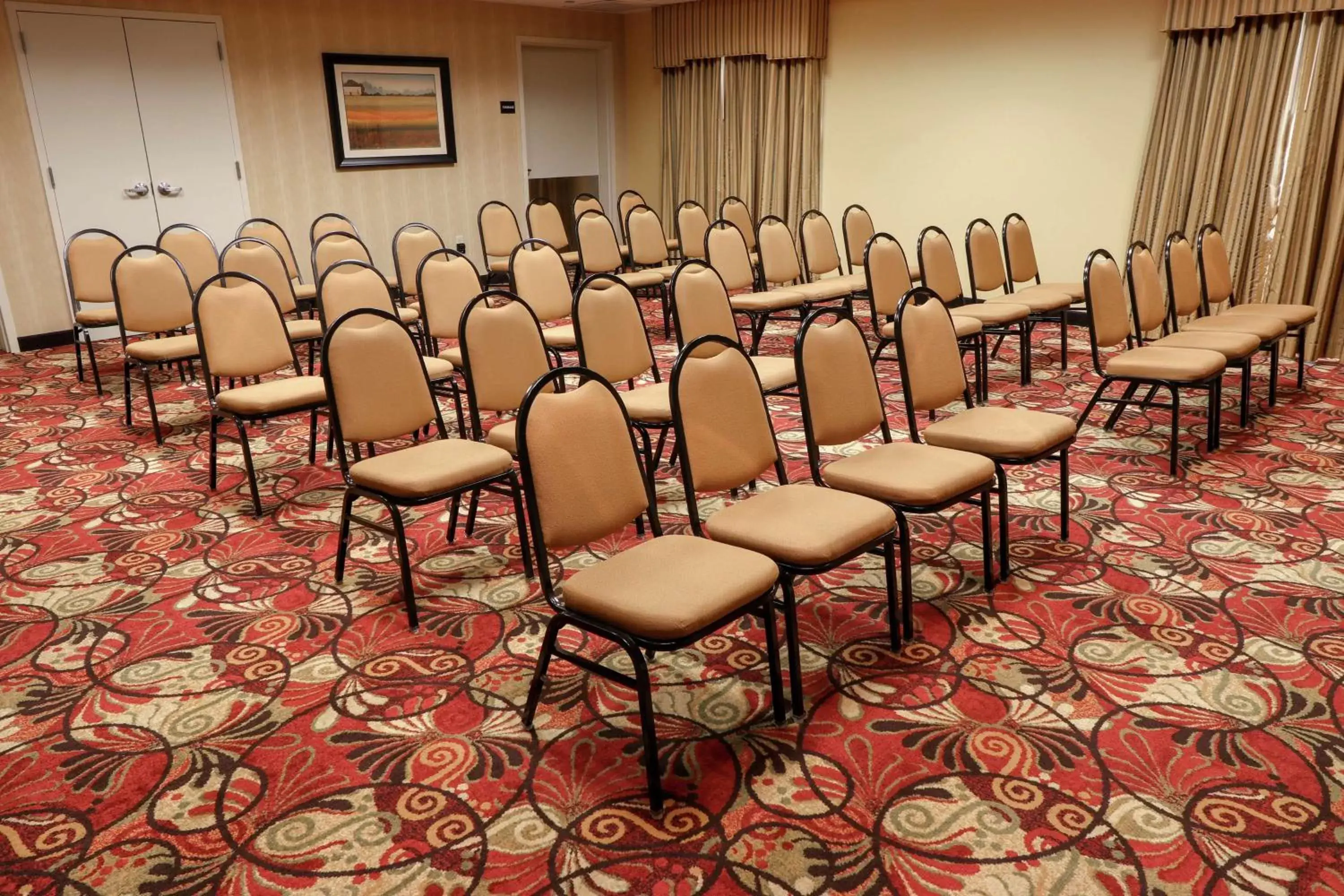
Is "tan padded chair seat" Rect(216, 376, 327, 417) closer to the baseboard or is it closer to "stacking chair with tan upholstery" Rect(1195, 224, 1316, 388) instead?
the baseboard

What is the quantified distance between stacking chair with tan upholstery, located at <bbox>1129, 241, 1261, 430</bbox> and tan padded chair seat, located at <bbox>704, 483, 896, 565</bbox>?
2.83 m

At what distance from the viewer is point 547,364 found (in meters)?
3.80

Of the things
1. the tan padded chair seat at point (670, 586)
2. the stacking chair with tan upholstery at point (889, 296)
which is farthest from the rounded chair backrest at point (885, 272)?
the tan padded chair seat at point (670, 586)

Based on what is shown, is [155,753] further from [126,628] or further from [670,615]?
[670,615]

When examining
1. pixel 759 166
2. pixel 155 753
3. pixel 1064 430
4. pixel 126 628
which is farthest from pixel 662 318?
pixel 155 753

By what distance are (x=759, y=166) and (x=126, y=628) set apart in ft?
26.2

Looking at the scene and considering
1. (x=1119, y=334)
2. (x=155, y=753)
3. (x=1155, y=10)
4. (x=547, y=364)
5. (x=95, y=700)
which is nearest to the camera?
(x=155, y=753)

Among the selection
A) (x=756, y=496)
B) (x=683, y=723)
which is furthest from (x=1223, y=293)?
(x=683, y=723)

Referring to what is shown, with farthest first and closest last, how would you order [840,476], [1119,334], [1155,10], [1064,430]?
[1155,10], [1119,334], [1064,430], [840,476]

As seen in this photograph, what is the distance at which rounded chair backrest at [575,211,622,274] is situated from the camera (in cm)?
735

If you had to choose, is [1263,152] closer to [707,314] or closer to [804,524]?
[707,314]

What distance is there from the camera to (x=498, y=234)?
26.9ft

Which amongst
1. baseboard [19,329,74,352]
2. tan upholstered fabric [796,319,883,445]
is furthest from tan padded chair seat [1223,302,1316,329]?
baseboard [19,329,74,352]

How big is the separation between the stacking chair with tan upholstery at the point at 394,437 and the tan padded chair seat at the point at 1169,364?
2.93 metres
